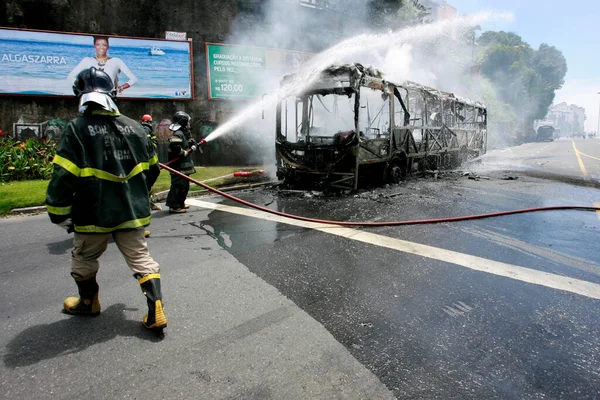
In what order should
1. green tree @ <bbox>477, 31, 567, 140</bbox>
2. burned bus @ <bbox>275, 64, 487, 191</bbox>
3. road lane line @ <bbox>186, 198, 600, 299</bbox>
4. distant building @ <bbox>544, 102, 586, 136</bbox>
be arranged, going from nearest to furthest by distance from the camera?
1. road lane line @ <bbox>186, 198, 600, 299</bbox>
2. burned bus @ <bbox>275, 64, 487, 191</bbox>
3. green tree @ <bbox>477, 31, 567, 140</bbox>
4. distant building @ <bbox>544, 102, 586, 136</bbox>

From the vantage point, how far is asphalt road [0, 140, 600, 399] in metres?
2.16

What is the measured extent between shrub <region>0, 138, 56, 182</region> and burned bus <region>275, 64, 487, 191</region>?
6.51 meters

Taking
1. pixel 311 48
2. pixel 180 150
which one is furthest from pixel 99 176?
pixel 311 48

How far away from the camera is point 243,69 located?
14.4 meters

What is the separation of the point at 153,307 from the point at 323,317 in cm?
128

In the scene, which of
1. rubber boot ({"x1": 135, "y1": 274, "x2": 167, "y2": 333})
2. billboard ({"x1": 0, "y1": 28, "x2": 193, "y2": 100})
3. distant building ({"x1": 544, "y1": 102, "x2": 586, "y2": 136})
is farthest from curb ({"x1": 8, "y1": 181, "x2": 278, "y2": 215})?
distant building ({"x1": 544, "y1": 102, "x2": 586, "y2": 136})

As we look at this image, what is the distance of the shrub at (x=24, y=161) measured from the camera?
9375mm

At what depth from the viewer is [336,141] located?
320 inches

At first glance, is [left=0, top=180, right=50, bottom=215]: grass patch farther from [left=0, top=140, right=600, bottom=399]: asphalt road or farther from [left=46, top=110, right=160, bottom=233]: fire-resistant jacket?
[left=46, top=110, right=160, bottom=233]: fire-resistant jacket

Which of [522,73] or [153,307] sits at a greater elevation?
[522,73]

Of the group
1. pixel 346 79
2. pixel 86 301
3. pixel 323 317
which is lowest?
pixel 323 317

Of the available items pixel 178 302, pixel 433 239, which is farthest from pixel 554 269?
pixel 178 302

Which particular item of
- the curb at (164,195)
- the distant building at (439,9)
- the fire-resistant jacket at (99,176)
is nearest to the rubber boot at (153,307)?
the fire-resistant jacket at (99,176)

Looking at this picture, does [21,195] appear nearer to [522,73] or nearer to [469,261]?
[469,261]
